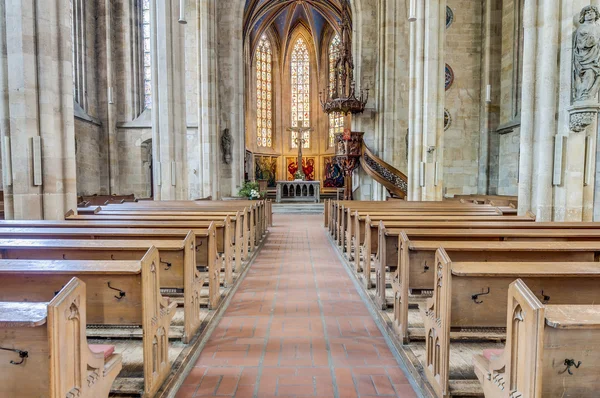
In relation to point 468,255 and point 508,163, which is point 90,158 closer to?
point 508,163

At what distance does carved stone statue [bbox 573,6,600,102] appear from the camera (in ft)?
20.6

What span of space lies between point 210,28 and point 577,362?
17759 millimetres

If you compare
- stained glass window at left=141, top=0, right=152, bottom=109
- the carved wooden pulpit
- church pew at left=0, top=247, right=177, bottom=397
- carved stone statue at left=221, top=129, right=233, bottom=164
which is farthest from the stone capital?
stained glass window at left=141, top=0, right=152, bottom=109

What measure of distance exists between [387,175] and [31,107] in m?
12.1

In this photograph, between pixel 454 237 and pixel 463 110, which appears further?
pixel 463 110

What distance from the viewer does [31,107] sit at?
6.08 m

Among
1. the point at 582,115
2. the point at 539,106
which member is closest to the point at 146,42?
the point at 539,106

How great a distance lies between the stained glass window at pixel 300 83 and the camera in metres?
30.5

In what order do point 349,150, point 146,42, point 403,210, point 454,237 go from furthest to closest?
point 146,42, point 349,150, point 403,210, point 454,237

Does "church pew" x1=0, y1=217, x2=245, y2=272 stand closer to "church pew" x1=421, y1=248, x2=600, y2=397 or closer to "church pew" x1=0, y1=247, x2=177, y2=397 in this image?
"church pew" x1=0, y1=247, x2=177, y2=397

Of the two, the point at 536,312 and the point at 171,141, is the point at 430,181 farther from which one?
the point at 536,312

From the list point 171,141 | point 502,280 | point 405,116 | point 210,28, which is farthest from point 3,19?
point 405,116

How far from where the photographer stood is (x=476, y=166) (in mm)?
15000

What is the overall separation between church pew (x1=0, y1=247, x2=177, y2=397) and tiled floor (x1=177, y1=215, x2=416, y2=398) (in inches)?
19.3
